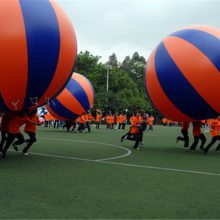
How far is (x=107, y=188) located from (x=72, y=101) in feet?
44.2

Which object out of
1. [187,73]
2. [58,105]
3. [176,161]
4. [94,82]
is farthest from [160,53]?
[94,82]

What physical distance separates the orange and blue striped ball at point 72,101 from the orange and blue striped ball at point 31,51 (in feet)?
37.3

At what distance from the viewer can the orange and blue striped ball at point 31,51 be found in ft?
23.8

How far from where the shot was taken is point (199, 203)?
5.54 m

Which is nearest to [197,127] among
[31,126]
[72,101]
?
[31,126]

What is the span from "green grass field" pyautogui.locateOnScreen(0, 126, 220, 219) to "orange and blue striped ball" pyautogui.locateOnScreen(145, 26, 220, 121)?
144cm

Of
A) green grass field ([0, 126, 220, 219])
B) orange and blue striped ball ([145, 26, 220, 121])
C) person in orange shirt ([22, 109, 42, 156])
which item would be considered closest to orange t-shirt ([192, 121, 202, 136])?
orange and blue striped ball ([145, 26, 220, 121])

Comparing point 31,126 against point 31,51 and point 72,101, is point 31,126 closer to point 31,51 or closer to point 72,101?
point 31,51

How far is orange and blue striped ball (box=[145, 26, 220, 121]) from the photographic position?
1009 cm

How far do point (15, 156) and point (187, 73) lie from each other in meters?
4.89

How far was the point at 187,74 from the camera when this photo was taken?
10.2 metres

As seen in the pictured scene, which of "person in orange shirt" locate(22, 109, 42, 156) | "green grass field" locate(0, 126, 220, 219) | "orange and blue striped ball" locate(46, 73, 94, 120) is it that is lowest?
"green grass field" locate(0, 126, 220, 219)

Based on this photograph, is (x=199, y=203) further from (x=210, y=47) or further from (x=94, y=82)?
(x=94, y=82)

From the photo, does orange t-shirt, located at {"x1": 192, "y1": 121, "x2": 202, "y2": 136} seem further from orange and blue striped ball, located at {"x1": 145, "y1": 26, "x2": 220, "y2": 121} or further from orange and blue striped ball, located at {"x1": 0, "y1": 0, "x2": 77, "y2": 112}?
orange and blue striped ball, located at {"x1": 0, "y1": 0, "x2": 77, "y2": 112}
